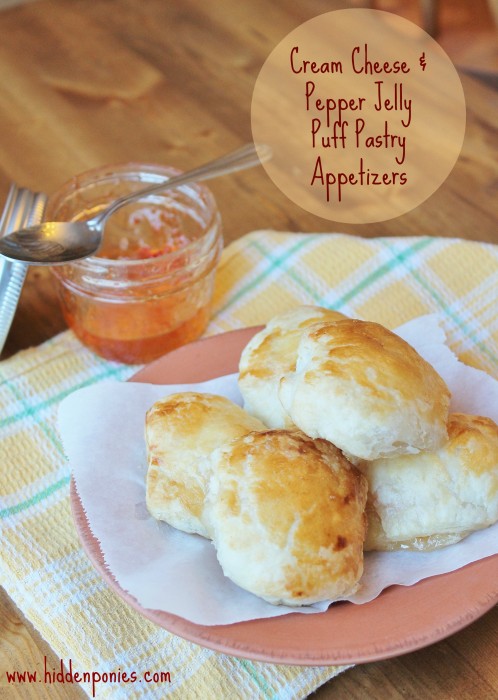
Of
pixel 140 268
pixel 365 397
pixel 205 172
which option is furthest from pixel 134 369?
pixel 365 397

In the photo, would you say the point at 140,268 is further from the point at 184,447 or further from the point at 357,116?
the point at 357,116

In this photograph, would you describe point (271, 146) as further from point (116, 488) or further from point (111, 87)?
point (116, 488)

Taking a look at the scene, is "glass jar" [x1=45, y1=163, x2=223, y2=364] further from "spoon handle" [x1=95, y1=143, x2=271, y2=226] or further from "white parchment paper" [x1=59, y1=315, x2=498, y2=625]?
"white parchment paper" [x1=59, y1=315, x2=498, y2=625]

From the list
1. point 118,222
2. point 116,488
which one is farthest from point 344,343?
point 118,222

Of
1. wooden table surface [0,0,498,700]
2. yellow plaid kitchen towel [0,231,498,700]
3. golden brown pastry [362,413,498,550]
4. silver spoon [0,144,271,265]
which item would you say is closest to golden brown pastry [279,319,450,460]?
golden brown pastry [362,413,498,550]

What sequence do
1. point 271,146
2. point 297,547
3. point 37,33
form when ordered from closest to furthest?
1. point 297,547
2. point 271,146
3. point 37,33
